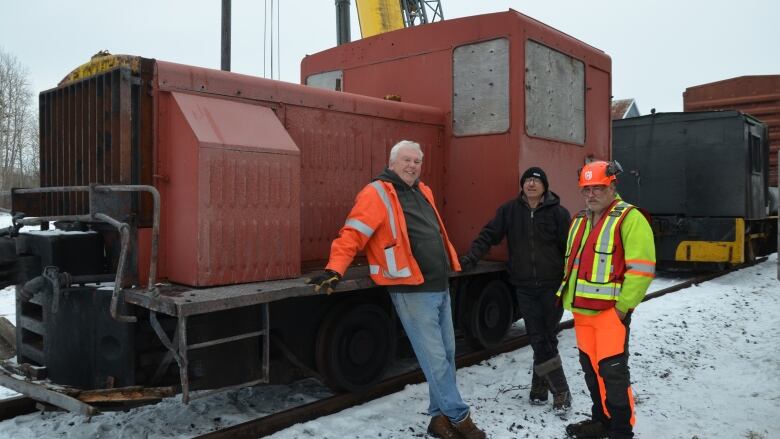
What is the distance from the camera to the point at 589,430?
365 centimetres

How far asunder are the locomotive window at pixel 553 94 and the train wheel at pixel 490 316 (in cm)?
155

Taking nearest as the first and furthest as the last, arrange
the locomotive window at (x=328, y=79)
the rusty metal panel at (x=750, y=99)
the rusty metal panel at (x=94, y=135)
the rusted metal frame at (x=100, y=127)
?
the rusty metal panel at (x=94, y=135)
the rusted metal frame at (x=100, y=127)
the locomotive window at (x=328, y=79)
the rusty metal panel at (x=750, y=99)

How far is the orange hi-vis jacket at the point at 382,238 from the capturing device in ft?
11.6

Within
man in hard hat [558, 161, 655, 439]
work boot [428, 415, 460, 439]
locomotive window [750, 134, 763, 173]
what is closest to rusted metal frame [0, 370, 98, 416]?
work boot [428, 415, 460, 439]

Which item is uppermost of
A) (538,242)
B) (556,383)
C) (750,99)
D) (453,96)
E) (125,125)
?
(750,99)

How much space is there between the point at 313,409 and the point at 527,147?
2977 mm

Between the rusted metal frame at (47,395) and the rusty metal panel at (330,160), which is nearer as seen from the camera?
the rusted metal frame at (47,395)

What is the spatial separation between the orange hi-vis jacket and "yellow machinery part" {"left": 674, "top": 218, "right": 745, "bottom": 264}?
27.5 feet

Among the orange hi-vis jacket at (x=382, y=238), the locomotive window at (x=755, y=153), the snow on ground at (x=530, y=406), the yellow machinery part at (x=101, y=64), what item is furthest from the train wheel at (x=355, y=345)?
the locomotive window at (x=755, y=153)

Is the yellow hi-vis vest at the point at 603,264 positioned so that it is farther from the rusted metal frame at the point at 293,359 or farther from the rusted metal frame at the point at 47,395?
the rusted metal frame at the point at 47,395

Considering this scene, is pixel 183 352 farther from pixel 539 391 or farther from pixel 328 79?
pixel 328 79

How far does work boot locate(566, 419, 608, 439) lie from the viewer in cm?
365

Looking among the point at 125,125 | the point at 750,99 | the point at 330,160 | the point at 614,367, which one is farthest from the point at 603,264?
the point at 750,99

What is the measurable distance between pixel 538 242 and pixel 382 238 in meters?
1.31
